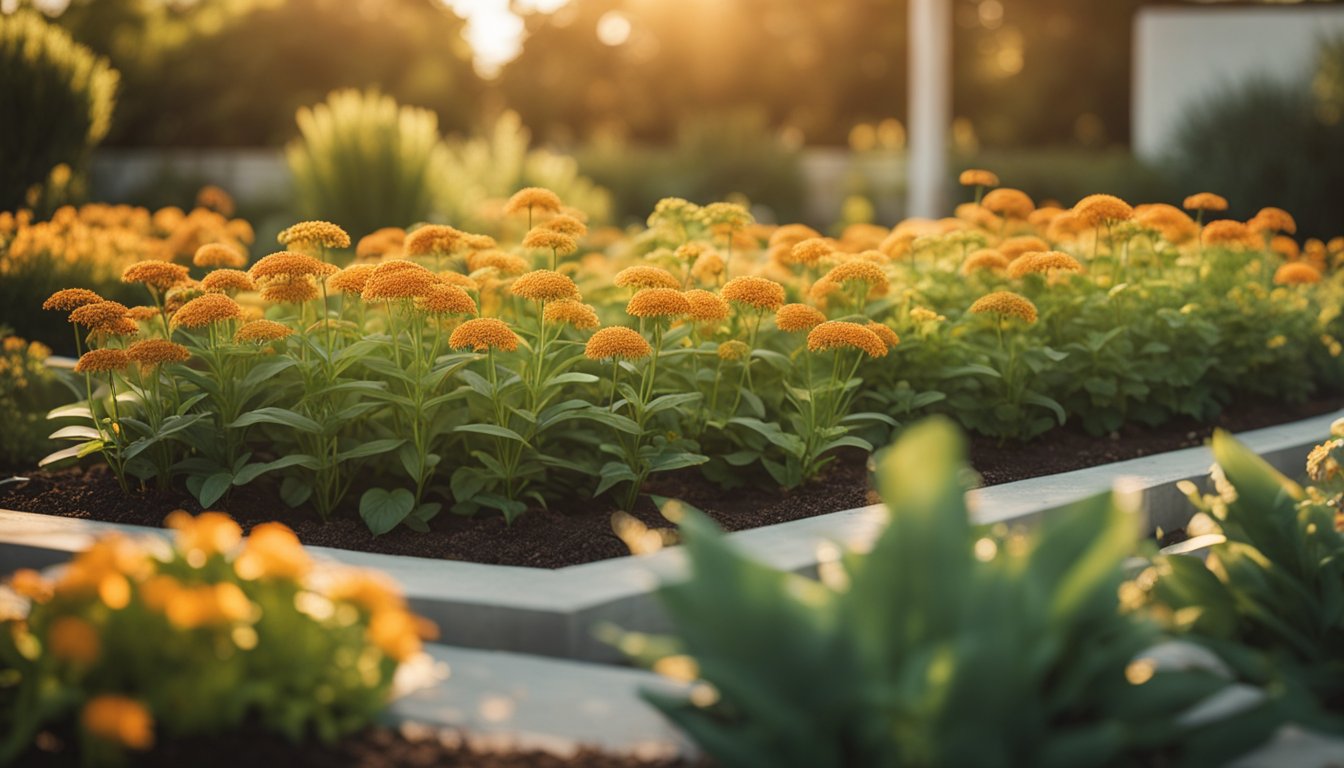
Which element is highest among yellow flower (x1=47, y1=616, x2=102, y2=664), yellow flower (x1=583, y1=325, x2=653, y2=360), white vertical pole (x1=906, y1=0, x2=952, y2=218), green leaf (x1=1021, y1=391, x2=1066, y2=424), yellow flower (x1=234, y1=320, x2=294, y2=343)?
white vertical pole (x1=906, y1=0, x2=952, y2=218)

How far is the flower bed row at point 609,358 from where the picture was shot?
13.1ft

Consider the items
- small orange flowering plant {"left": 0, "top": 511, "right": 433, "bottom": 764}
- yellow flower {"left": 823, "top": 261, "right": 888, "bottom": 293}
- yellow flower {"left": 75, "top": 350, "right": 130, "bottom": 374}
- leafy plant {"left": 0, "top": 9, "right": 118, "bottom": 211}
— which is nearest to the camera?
small orange flowering plant {"left": 0, "top": 511, "right": 433, "bottom": 764}

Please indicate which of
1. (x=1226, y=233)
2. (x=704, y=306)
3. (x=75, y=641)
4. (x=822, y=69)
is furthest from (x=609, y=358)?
(x=822, y=69)

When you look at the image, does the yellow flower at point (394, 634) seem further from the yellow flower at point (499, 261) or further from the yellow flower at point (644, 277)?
the yellow flower at point (499, 261)

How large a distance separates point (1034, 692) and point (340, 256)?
783cm

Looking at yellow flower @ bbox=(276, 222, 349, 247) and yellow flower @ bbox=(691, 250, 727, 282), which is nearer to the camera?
yellow flower @ bbox=(276, 222, 349, 247)

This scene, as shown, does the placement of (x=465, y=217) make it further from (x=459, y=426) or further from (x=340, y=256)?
(x=459, y=426)

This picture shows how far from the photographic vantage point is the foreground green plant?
6.90 feet

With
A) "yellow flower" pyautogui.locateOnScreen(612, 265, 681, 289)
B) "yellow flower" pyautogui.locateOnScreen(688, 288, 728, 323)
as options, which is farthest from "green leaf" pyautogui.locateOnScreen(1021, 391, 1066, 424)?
"yellow flower" pyautogui.locateOnScreen(612, 265, 681, 289)

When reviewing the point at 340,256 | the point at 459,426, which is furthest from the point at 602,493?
the point at 340,256

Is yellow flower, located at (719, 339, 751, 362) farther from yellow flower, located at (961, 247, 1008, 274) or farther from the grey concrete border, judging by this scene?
yellow flower, located at (961, 247, 1008, 274)

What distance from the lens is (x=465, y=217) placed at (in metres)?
10.6

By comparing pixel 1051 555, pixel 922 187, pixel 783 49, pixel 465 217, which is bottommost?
pixel 1051 555

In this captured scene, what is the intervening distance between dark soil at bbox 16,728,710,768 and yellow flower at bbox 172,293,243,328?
62.2 inches
